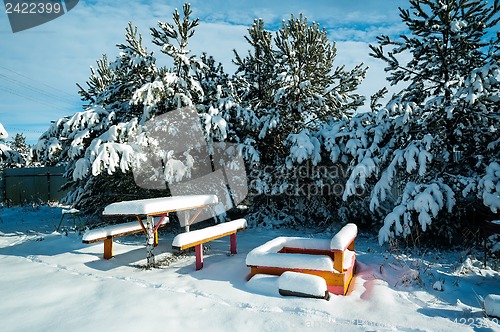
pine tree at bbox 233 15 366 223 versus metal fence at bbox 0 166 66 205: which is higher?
pine tree at bbox 233 15 366 223

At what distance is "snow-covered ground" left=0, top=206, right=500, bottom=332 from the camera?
3.24 m

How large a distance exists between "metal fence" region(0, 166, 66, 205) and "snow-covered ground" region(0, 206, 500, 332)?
482 inches

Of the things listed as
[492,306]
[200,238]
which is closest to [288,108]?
[200,238]

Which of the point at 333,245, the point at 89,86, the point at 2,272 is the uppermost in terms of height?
the point at 89,86

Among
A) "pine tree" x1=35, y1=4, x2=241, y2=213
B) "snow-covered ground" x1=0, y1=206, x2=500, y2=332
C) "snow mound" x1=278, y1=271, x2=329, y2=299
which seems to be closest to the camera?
"snow-covered ground" x1=0, y1=206, x2=500, y2=332

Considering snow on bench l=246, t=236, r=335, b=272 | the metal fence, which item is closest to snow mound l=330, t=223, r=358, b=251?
snow on bench l=246, t=236, r=335, b=272

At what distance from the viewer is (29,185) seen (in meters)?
16.7

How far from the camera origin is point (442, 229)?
6348 millimetres

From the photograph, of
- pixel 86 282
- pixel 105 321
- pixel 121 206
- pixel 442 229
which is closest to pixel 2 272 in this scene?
pixel 86 282

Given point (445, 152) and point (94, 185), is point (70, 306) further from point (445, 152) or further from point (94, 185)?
point (445, 152)

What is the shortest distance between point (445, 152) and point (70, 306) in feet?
23.1

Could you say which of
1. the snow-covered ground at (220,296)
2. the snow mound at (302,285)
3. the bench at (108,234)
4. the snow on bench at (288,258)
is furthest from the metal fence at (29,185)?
the snow mound at (302,285)

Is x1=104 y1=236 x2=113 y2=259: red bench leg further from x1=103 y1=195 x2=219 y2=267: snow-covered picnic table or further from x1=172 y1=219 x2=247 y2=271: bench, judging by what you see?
x1=172 y1=219 x2=247 y2=271: bench

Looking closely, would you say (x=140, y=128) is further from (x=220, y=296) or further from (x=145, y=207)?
(x=220, y=296)
